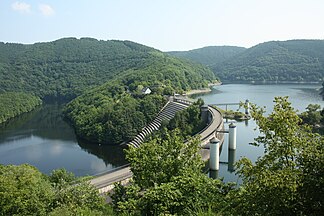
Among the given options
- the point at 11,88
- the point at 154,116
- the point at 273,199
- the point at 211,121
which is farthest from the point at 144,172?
the point at 11,88

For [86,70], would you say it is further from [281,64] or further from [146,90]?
[281,64]

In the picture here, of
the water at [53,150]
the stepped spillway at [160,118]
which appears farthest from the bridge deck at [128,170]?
the water at [53,150]

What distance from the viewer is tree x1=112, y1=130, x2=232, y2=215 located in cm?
975

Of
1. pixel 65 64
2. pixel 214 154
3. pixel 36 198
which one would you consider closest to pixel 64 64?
pixel 65 64

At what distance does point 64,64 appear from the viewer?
127125 millimetres

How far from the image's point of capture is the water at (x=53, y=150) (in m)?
36.7

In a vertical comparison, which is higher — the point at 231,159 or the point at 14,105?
the point at 14,105

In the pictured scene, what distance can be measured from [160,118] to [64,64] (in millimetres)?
85813

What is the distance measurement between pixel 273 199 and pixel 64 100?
10047 centimetres

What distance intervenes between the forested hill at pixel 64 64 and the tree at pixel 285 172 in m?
95.1

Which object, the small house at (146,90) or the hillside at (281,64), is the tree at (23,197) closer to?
the small house at (146,90)

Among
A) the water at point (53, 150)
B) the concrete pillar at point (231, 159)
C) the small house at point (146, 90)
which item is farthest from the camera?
the small house at point (146, 90)

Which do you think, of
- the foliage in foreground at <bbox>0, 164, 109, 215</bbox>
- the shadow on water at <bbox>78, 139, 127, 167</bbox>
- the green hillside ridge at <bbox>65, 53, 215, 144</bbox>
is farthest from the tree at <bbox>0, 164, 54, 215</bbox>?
the green hillside ridge at <bbox>65, 53, 215, 144</bbox>

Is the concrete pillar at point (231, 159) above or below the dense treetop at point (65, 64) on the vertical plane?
below
